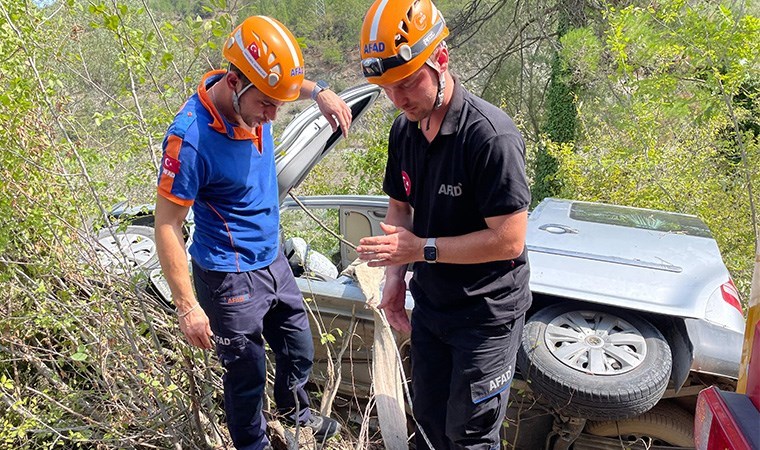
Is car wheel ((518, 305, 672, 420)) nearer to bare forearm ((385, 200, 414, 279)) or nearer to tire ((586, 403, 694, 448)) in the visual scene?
tire ((586, 403, 694, 448))

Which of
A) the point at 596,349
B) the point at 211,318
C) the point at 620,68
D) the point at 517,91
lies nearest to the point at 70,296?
the point at 211,318

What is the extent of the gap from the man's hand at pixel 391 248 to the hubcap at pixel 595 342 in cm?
127

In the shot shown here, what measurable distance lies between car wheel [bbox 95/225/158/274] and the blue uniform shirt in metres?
0.57

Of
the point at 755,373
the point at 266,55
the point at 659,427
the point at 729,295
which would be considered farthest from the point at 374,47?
the point at 659,427

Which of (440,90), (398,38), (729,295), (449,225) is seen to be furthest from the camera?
(729,295)

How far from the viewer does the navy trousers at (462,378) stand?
2223 mm

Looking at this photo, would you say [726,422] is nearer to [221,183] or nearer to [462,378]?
[462,378]

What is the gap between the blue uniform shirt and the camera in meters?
2.29

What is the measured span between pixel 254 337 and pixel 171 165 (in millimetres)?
879

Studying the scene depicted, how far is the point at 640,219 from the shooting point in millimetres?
4078

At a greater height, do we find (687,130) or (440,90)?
(440,90)

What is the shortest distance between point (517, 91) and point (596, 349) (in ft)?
44.1

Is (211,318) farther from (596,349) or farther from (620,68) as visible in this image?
(620,68)

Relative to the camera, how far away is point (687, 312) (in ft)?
9.32
